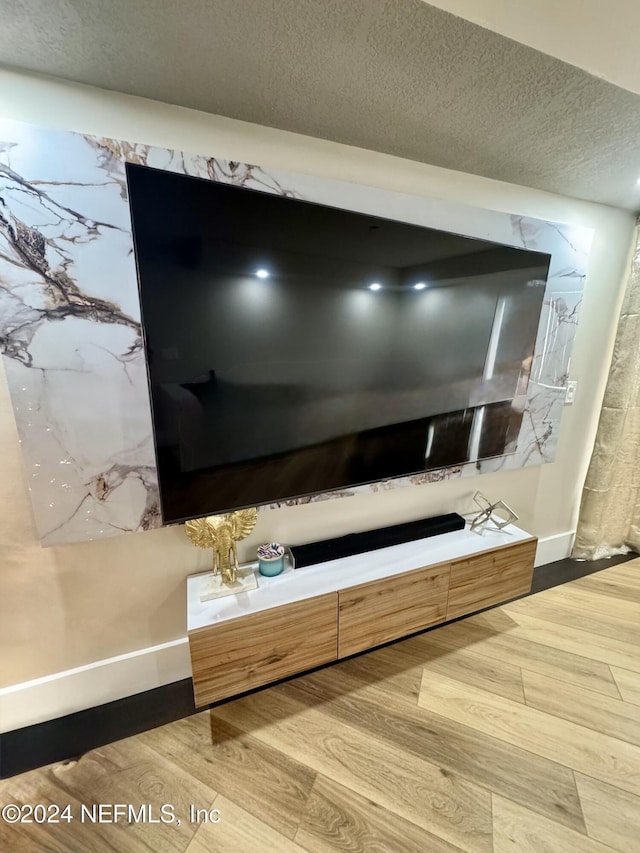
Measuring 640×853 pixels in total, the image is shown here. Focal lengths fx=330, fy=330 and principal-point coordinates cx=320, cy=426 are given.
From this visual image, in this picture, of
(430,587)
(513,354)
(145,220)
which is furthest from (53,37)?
(430,587)

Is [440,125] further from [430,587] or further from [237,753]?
[237,753]

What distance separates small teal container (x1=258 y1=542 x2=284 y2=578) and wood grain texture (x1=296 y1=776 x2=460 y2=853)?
24.9 inches

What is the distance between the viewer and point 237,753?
3.59 feet

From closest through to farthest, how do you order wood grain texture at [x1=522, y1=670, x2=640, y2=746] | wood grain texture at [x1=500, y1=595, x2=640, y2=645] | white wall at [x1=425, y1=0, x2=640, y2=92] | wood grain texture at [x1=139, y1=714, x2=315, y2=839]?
white wall at [x1=425, y1=0, x2=640, y2=92] < wood grain texture at [x1=139, y1=714, x2=315, y2=839] < wood grain texture at [x1=522, y1=670, x2=640, y2=746] < wood grain texture at [x1=500, y1=595, x2=640, y2=645]

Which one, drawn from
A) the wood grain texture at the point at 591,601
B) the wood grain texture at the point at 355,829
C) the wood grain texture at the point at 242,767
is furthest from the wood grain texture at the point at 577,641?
the wood grain texture at the point at 242,767

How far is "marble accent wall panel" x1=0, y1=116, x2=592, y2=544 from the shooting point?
2.78 ft

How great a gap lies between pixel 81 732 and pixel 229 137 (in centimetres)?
206

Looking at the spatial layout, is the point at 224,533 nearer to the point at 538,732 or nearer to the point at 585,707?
the point at 538,732

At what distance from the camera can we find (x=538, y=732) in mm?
1175

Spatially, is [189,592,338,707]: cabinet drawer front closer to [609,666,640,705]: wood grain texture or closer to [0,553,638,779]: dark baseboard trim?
[0,553,638,779]: dark baseboard trim

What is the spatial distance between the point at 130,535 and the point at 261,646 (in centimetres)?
59

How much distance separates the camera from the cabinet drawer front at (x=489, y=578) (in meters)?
1.40

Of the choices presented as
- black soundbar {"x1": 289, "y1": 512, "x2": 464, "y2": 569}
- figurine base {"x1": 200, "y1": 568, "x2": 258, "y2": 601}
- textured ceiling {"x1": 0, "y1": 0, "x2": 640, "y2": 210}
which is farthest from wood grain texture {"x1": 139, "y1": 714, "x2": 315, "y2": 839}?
textured ceiling {"x1": 0, "y1": 0, "x2": 640, "y2": 210}

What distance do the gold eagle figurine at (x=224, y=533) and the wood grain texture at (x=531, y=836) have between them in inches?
40.8
